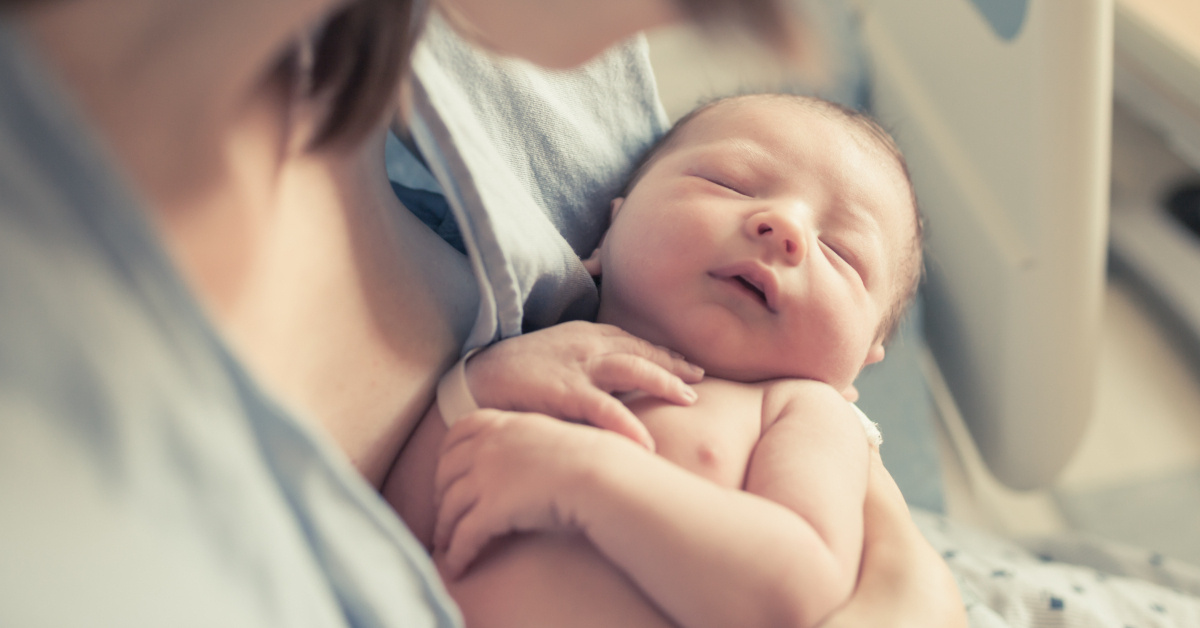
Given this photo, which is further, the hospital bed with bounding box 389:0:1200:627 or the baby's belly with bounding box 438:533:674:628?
the hospital bed with bounding box 389:0:1200:627

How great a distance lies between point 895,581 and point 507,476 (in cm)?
35

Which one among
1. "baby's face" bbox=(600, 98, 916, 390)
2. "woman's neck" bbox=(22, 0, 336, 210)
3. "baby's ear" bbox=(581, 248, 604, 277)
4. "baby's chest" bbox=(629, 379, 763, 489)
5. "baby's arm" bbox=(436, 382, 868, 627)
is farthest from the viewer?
"baby's ear" bbox=(581, 248, 604, 277)

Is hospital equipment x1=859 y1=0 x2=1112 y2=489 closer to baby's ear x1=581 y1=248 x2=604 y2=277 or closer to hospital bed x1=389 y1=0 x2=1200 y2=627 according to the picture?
hospital bed x1=389 y1=0 x2=1200 y2=627

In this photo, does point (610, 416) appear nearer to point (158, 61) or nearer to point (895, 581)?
point (895, 581)

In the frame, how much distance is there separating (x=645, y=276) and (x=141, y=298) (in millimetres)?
486

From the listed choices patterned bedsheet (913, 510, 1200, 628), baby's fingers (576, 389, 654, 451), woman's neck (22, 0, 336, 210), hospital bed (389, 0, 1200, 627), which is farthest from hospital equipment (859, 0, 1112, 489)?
woman's neck (22, 0, 336, 210)

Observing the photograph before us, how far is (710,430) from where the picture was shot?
692mm

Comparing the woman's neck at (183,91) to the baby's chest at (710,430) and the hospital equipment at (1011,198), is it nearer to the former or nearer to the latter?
the baby's chest at (710,430)

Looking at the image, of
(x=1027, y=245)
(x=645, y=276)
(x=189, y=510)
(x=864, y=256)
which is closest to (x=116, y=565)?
(x=189, y=510)

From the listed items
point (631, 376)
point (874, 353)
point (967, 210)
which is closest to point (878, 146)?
point (874, 353)

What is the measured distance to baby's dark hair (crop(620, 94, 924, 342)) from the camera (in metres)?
0.94

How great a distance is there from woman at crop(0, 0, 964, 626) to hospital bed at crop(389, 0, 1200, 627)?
0.55 feet

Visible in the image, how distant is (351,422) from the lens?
24.0 inches

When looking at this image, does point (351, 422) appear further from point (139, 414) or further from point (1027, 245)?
point (1027, 245)
